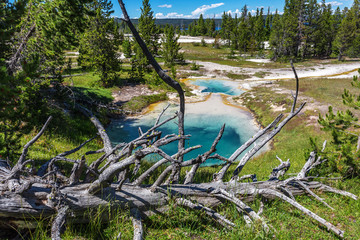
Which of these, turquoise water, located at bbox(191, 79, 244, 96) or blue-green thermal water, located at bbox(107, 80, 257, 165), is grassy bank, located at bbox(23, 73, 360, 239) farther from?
turquoise water, located at bbox(191, 79, 244, 96)

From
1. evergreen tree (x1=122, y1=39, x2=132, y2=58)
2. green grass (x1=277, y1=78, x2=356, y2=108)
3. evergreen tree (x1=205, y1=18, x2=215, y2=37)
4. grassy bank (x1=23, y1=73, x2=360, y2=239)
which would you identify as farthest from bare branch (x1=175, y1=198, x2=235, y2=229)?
evergreen tree (x1=205, y1=18, x2=215, y2=37)

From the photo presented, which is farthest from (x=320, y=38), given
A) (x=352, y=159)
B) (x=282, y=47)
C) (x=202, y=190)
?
(x=202, y=190)

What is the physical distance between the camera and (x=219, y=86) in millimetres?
34312

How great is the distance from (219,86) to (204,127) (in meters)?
16.2

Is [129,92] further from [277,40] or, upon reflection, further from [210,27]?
[210,27]

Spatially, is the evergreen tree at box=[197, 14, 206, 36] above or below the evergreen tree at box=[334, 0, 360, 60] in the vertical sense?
above

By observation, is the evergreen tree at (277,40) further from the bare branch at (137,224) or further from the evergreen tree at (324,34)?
the bare branch at (137,224)

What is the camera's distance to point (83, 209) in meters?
3.19

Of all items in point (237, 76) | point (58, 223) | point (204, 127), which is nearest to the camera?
point (58, 223)

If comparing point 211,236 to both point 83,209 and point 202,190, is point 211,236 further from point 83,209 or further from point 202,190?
point 83,209

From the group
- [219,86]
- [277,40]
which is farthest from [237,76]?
[277,40]

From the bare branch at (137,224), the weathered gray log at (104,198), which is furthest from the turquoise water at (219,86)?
the bare branch at (137,224)

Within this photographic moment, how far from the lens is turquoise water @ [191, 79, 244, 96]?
102 ft

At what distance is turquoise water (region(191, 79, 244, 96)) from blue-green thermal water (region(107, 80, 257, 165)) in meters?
6.37
